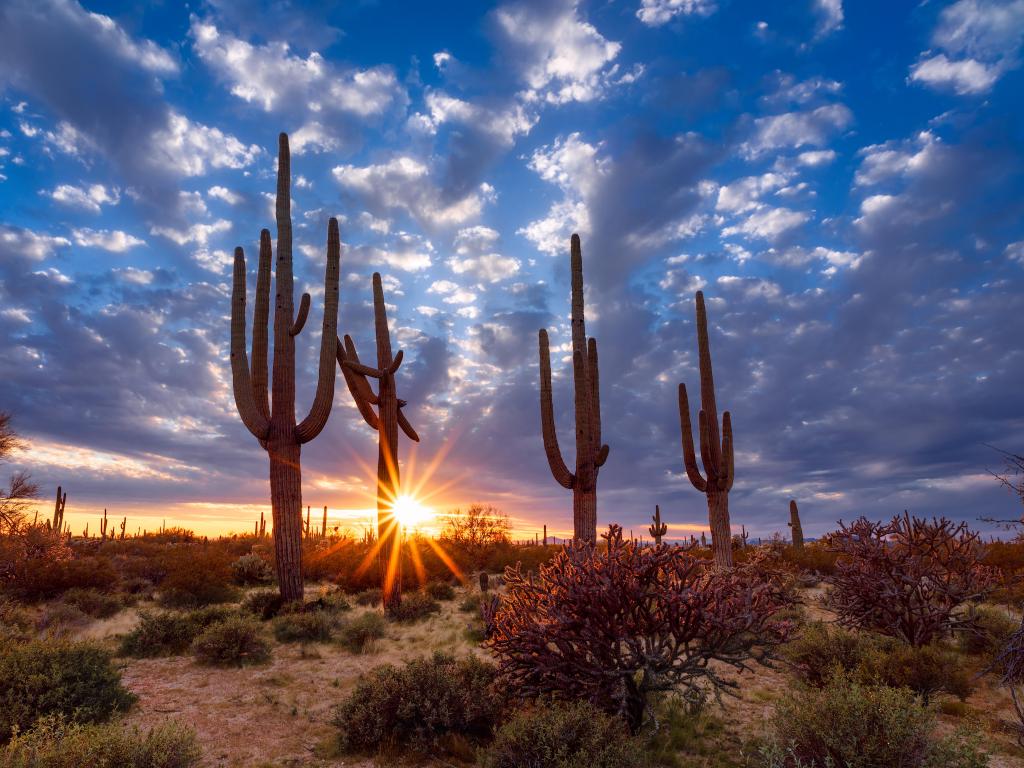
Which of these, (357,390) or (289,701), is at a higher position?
(357,390)

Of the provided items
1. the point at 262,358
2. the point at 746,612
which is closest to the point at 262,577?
the point at 262,358

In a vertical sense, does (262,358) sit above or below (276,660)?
above

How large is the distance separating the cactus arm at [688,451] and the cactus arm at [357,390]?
8.90 metres

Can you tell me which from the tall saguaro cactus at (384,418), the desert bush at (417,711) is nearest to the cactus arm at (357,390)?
the tall saguaro cactus at (384,418)

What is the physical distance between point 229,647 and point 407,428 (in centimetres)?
750

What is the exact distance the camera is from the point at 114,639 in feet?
37.8

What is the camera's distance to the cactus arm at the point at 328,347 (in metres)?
13.8

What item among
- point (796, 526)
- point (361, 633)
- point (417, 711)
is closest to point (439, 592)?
point (361, 633)

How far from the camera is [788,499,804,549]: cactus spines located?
2954cm

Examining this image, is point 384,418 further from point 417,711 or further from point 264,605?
point 417,711

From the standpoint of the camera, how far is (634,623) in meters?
5.79

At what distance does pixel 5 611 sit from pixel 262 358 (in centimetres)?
712

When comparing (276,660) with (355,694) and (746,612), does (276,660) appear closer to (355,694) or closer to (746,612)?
(355,694)

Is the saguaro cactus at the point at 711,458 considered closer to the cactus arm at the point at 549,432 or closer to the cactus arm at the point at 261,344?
the cactus arm at the point at 549,432
